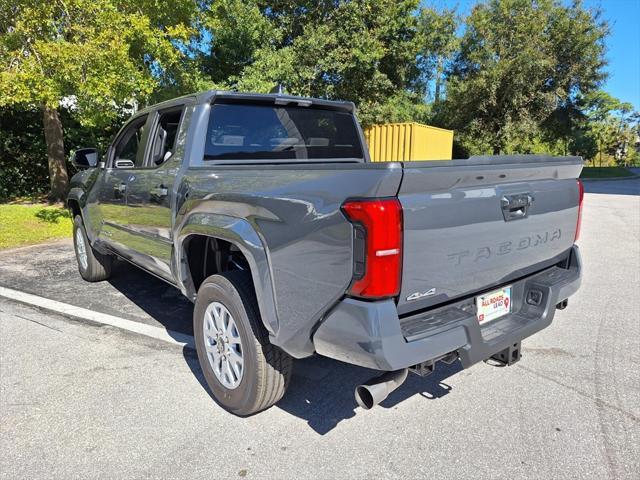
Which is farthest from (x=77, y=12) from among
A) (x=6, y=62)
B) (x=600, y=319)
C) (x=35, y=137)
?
(x=600, y=319)

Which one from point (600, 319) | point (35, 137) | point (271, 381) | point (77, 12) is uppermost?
point (77, 12)

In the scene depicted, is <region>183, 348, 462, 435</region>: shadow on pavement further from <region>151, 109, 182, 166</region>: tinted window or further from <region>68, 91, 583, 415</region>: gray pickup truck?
<region>151, 109, 182, 166</region>: tinted window

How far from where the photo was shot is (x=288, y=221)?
7.76 feet

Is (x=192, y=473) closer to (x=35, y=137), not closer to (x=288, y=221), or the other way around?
(x=288, y=221)

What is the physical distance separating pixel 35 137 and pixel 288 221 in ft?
43.2

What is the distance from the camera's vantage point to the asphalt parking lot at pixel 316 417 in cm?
248

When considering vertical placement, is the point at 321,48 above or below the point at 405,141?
above

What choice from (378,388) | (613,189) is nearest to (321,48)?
(378,388)

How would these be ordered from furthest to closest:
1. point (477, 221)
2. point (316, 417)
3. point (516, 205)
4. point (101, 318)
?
point (101, 318) < point (316, 417) < point (516, 205) < point (477, 221)

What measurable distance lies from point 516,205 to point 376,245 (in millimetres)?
1010

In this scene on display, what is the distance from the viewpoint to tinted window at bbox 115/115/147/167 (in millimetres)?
4247

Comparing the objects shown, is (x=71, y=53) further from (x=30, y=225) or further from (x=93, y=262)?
(x=30, y=225)

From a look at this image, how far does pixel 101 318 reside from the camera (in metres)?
4.65

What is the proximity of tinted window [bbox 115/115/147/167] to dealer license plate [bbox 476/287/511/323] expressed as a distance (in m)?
3.04
